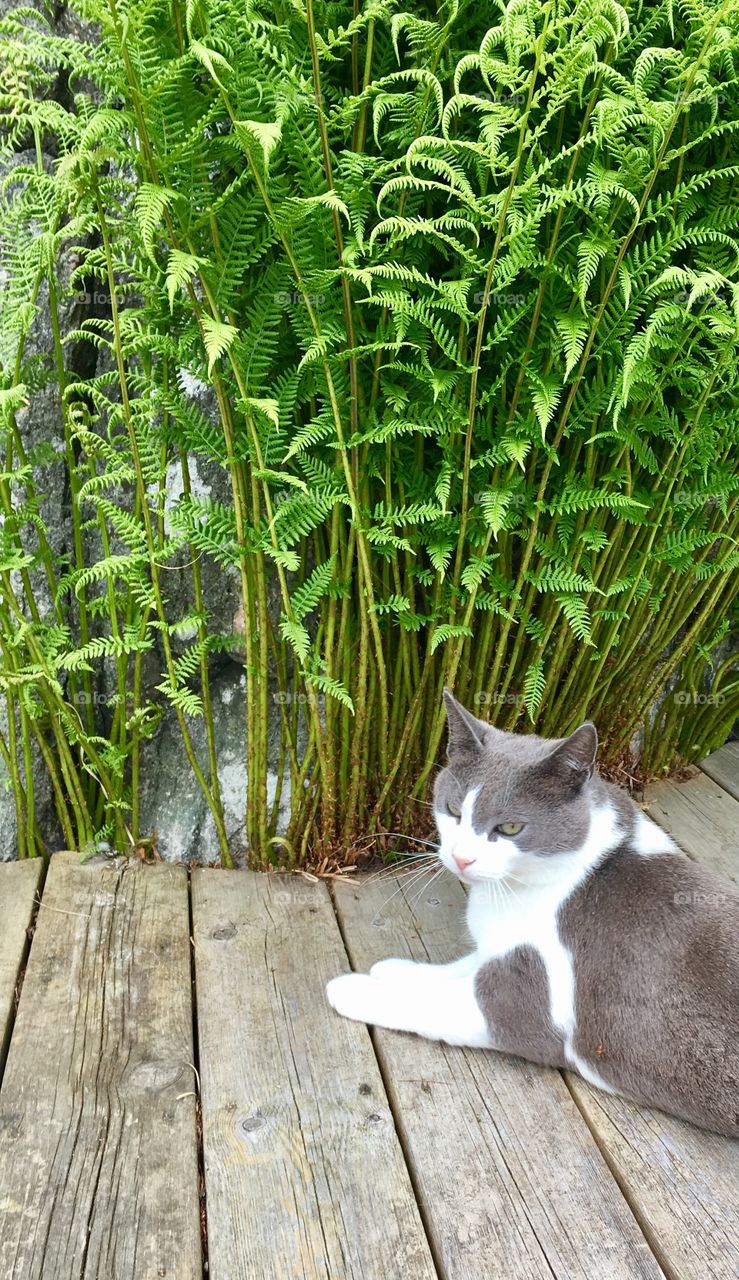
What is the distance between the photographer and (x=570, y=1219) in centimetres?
149

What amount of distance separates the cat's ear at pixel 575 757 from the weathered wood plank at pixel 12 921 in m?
1.21

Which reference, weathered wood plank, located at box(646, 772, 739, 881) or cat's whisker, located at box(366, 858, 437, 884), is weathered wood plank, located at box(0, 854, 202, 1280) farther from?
weathered wood plank, located at box(646, 772, 739, 881)

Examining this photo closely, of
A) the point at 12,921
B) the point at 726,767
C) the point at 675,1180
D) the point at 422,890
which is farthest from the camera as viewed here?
the point at 726,767

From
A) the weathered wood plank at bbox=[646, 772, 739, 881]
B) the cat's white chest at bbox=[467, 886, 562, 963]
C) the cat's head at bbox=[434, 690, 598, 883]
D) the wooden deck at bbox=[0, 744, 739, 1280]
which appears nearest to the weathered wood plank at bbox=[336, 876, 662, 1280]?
the wooden deck at bbox=[0, 744, 739, 1280]

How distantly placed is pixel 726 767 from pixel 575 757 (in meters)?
1.48

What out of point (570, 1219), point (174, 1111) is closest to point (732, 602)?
point (570, 1219)

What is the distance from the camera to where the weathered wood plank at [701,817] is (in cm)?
250

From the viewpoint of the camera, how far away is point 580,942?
170cm

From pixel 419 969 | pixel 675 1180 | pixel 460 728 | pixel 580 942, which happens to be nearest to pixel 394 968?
pixel 419 969

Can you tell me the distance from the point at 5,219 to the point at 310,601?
102 centimetres

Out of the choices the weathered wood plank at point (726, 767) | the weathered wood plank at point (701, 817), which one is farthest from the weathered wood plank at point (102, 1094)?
the weathered wood plank at point (726, 767)

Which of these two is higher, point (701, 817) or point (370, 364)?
point (370, 364)

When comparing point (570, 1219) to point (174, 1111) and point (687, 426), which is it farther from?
point (687, 426)

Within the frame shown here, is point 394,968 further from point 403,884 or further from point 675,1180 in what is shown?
point 675,1180
